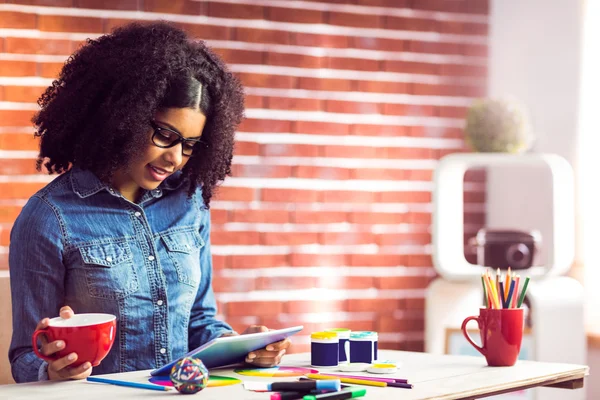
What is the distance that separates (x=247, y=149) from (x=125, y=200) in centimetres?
151

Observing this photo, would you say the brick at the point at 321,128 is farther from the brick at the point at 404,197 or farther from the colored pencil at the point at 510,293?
the colored pencil at the point at 510,293

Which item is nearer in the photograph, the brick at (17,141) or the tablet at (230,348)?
the tablet at (230,348)

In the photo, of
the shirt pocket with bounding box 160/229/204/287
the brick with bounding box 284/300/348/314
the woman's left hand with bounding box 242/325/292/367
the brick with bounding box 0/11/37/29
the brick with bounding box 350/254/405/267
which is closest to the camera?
the woman's left hand with bounding box 242/325/292/367

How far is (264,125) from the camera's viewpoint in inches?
135

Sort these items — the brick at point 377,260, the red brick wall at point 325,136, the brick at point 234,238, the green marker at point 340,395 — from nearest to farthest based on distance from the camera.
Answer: the green marker at point 340,395 < the red brick wall at point 325,136 < the brick at point 234,238 < the brick at point 377,260

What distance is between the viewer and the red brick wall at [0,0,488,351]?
3254 millimetres

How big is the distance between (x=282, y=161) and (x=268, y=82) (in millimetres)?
325

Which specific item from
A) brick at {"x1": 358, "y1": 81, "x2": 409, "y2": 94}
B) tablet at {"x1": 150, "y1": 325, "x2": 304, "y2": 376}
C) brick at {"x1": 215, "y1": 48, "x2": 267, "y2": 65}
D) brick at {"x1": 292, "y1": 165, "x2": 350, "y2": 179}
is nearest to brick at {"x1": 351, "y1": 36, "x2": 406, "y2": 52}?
brick at {"x1": 358, "y1": 81, "x2": 409, "y2": 94}

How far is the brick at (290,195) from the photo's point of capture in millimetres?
3422

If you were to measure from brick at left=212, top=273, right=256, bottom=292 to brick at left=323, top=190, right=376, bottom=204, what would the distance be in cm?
46

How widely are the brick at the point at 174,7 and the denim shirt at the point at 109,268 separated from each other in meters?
1.43

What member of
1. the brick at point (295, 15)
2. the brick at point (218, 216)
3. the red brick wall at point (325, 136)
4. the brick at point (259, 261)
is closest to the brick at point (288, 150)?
the red brick wall at point (325, 136)

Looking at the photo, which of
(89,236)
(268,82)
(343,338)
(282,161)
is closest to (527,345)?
(282,161)

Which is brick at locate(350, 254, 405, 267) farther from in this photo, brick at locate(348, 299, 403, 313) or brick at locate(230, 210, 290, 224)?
brick at locate(230, 210, 290, 224)
